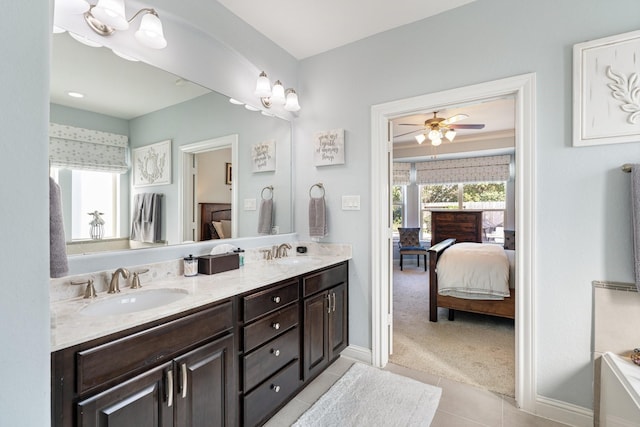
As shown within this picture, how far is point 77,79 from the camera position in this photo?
1.40 meters

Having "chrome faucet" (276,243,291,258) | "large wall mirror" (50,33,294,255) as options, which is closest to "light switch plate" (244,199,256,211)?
"large wall mirror" (50,33,294,255)

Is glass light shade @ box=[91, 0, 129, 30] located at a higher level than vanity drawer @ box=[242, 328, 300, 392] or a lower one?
higher

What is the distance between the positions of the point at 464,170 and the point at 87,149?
6.09 metres

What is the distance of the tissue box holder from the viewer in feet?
5.73

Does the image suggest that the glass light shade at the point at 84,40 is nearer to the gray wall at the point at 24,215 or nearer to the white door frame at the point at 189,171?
the white door frame at the point at 189,171

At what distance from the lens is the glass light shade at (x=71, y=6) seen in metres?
1.29

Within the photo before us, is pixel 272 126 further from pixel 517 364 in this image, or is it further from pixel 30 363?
pixel 517 364

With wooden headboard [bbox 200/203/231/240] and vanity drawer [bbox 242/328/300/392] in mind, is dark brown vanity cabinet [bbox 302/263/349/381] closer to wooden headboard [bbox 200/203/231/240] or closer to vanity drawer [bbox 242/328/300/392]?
vanity drawer [bbox 242/328/300/392]

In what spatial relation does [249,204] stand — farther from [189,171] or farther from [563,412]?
[563,412]

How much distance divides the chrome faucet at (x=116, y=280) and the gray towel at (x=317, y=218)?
1.42 meters

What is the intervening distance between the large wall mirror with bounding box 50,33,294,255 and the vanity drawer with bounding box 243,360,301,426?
99 cm

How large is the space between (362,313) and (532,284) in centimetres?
121

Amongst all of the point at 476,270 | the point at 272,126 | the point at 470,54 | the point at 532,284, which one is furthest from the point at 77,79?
the point at 476,270

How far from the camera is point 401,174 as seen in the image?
6.42 metres
